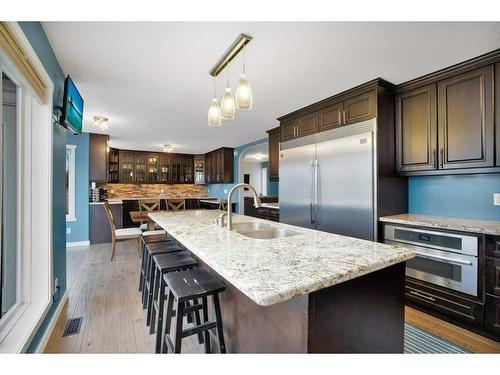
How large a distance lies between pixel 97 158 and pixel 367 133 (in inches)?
198

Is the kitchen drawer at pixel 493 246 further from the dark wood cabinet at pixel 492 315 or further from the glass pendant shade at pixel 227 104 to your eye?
the glass pendant shade at pixel 227 104

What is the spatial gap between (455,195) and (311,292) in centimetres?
240

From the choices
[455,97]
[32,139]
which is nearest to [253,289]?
[32,139]

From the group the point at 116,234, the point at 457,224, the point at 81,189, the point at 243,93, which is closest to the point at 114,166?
the point at 81,189

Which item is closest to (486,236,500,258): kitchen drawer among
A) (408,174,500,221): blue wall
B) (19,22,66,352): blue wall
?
(408,174,500,221): blue wall

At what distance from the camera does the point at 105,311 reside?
89.9 inches

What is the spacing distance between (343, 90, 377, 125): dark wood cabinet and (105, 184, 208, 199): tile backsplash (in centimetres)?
620

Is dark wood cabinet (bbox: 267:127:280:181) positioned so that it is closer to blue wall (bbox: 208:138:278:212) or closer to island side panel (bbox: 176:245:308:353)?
blue wall (bbox: 208:138:278:212)

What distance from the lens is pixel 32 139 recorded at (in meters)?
1.80

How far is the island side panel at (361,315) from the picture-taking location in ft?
3.05

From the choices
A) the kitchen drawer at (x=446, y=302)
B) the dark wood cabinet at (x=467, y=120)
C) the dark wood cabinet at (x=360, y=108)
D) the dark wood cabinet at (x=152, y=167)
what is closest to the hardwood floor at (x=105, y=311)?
the kitchen drawer at (x=446, y=302)

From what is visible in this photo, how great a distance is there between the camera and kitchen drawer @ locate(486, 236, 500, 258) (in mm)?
1807

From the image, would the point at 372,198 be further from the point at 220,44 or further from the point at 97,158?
the point at 97,158

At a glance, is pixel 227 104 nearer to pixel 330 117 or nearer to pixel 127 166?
pixel 330 117
